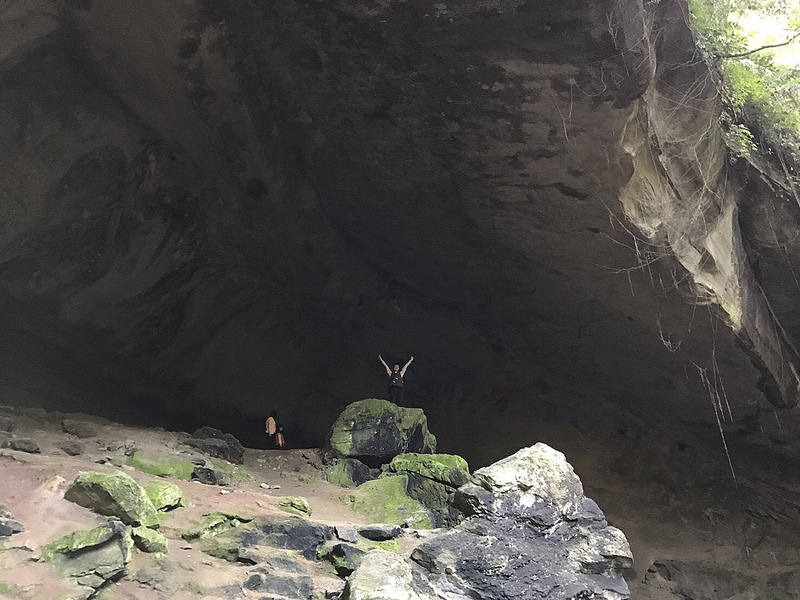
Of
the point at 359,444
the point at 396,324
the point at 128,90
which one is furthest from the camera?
the point at 396,324

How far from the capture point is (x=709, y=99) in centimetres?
644

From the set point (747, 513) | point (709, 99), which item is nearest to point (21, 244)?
point (709, 99)

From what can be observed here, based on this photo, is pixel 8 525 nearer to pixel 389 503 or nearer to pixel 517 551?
pixel 517 551

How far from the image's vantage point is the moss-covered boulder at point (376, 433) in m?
7.93

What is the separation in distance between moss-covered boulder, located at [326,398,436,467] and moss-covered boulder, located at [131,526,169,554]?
416 centimetres

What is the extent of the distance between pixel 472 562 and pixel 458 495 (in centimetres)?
62

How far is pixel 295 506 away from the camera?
5.39 metres

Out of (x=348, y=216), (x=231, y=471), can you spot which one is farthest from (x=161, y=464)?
(x=348, y=216)

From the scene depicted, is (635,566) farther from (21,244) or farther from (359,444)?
(21,244)

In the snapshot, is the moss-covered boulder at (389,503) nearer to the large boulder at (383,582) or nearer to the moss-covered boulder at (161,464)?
the moss-covered boulder at (161,464)

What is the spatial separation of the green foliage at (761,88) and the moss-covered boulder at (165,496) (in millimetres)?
6750

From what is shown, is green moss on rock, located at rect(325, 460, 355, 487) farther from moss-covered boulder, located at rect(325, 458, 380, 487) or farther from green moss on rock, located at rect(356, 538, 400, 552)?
green moss on rock, located at rect(356, 538, 400, 552)

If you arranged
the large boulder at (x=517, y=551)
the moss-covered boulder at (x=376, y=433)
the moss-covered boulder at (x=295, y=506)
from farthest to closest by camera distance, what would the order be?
the moss-covered boulder at (x=376, y=433) < the moss-covered boulder at (x=295, y=506) < the large boulder at (x=517, y=551)

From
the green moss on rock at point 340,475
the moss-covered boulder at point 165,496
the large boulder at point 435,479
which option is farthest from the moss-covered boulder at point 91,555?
the green moss on rock at point 340,475
